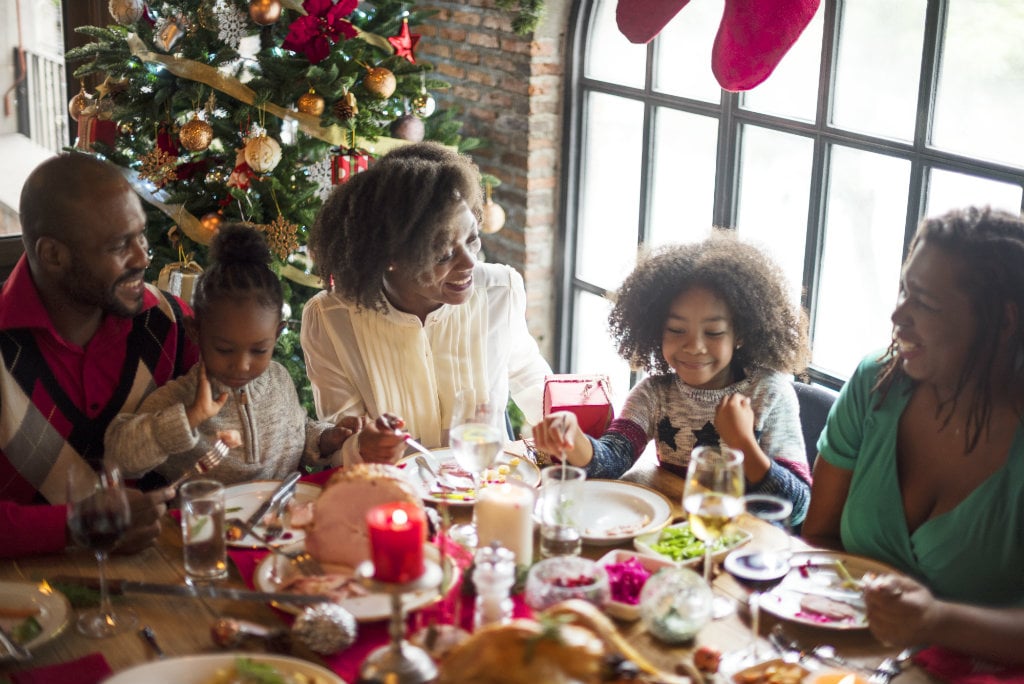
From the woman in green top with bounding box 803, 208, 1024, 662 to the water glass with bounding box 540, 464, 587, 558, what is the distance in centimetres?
52

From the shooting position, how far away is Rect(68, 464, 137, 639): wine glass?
1537mm

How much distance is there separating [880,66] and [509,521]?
2.05 metres

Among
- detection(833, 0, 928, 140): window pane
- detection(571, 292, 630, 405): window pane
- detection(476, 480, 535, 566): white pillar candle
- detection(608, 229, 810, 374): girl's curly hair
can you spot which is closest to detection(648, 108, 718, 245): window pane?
detection(571, 292, 630, 405): window pane

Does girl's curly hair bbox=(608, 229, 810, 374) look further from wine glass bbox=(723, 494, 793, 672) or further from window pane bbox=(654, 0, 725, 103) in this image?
window pane bbox=(654, 0, 725, 103)

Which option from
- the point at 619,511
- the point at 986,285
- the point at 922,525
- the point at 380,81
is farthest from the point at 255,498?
the point at 380,81

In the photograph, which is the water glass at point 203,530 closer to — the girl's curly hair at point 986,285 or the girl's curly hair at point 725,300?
the girl's curly hair at point 725,300

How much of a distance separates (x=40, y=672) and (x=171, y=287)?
210 centimetres

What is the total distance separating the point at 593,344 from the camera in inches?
173

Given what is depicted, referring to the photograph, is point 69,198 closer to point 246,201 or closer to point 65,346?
point 65,346

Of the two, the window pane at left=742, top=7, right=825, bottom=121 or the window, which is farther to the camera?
the window pane at left=742, top=7, right=825, bottom=121

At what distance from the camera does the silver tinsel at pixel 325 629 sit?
4.86 feet

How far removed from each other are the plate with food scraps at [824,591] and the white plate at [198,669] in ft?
2.14

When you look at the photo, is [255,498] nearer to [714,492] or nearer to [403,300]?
[403,300]

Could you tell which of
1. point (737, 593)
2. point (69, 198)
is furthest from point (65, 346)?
point (737, 593)
